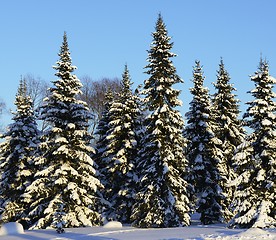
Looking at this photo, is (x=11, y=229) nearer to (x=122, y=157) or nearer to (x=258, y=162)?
(x=122, y=157)

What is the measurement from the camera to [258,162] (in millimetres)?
21719

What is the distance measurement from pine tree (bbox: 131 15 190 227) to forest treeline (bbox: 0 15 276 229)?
67mm

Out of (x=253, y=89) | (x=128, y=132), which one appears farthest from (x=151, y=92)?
(x=253, y=89)

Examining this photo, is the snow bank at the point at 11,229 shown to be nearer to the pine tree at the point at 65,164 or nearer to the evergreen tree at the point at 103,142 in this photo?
the pine tree at the point at 65,164

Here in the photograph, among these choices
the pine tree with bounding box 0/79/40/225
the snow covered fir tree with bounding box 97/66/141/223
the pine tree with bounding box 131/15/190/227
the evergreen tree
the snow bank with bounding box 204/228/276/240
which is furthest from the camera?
the evergreen tree

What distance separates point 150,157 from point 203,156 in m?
6.13

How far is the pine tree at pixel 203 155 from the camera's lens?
29.2m

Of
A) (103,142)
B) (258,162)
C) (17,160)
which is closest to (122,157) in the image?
(103,142)

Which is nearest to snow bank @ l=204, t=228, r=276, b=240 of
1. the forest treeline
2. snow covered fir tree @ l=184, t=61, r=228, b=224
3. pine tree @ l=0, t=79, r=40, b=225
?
the forest treeline

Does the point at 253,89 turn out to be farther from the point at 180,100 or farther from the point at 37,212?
the point at 37,212

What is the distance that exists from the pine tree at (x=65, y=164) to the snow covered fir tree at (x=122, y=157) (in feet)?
15.4

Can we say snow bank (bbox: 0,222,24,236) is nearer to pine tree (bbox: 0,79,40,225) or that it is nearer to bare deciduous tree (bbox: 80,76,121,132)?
pine tree (bbox: 0,79,40,225)

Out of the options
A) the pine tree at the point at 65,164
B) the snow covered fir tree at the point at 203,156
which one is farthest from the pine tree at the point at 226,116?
the pine tree at the point at 65,164

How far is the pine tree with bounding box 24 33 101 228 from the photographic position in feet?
76.9
